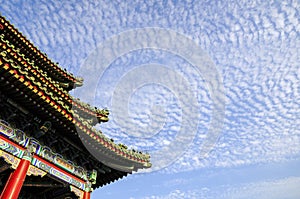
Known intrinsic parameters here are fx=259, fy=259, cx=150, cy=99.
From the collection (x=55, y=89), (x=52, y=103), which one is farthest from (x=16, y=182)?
(x=55, y=89)

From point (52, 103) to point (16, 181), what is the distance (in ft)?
8.43

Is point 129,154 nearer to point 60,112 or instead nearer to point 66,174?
point 66,174

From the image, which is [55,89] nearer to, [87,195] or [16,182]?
[16,182]

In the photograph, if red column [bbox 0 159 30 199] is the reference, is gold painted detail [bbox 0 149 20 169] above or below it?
above

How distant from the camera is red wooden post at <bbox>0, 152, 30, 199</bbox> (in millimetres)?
7500

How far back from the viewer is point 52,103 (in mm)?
8320

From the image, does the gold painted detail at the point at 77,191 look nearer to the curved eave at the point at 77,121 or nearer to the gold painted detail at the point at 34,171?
the gold painted detail at the point at 34,171

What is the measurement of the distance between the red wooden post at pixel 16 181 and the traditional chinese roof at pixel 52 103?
5.20 feet

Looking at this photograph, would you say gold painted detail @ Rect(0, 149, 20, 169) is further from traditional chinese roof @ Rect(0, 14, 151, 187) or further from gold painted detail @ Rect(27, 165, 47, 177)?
traditional chinese roof @ Rect(0, 14, 151, 187)

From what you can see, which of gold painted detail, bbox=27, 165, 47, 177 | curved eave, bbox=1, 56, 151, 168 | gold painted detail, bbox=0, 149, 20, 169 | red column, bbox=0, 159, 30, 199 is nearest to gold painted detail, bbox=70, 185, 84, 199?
gold painted detail, bbox=27, 165, 47, 177

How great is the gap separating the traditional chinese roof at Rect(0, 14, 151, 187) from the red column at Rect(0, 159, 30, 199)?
1609mm

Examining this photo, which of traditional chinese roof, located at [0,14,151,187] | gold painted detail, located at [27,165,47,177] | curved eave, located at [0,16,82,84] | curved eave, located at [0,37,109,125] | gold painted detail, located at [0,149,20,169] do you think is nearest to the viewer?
traditional chinese roof, located at [0,14,151,187]

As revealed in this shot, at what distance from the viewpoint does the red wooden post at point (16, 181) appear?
295 inches

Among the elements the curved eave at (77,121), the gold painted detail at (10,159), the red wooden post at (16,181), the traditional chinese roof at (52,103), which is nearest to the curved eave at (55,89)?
the traditional chinese roof at (52,103)
